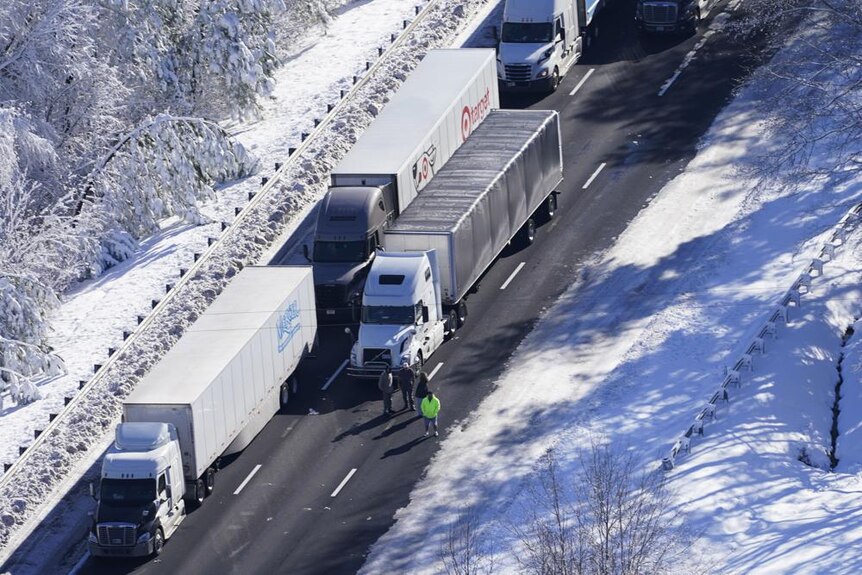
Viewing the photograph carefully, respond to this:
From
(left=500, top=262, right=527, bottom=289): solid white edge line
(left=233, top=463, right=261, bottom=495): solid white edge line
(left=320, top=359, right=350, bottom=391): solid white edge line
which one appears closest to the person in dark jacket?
(left=320, top=359, right=350, bottom=391): solid white edge line

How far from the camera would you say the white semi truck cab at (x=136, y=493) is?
42.9 m

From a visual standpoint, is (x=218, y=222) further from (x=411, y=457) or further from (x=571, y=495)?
(x=571, y=495)

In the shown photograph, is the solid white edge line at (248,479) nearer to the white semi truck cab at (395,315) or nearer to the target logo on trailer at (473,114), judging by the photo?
the white semi truck cab at (395,315)

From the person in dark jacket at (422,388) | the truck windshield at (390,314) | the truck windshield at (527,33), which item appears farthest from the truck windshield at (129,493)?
the truck windshield at (527,33)

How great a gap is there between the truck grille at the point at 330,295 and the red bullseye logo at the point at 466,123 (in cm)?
840

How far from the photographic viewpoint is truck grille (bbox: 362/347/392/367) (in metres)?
48.7

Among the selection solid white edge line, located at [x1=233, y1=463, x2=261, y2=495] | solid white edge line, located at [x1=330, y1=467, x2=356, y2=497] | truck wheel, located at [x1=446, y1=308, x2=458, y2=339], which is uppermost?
truck wheel, located at [x1=446, y1=308, x2=458, y2=339]

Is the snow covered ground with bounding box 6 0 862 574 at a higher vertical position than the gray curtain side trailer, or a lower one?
lower

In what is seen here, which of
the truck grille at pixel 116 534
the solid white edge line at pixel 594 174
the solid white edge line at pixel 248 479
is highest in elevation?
the solid white edge line at pixel 594 174

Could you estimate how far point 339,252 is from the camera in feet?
170

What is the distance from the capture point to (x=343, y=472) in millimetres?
46000

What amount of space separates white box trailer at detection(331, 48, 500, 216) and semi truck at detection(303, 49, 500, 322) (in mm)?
30

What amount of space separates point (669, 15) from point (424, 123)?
13.2 metres

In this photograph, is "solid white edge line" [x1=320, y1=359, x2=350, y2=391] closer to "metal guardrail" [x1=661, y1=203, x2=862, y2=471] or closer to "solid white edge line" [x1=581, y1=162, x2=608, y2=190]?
"metal guardrail" [x1=661, y1=203, x2=862, y2=471]
